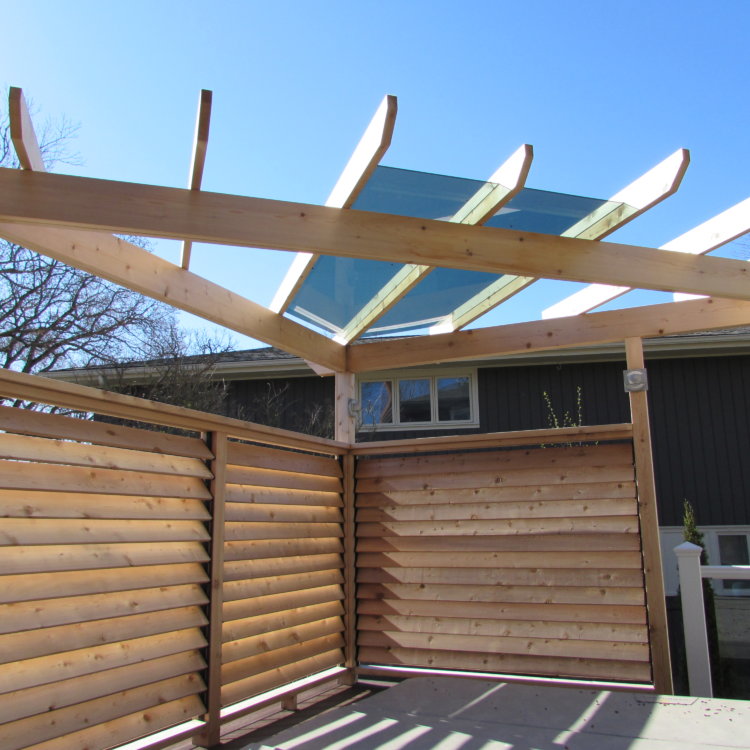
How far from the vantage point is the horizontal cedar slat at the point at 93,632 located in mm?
2680

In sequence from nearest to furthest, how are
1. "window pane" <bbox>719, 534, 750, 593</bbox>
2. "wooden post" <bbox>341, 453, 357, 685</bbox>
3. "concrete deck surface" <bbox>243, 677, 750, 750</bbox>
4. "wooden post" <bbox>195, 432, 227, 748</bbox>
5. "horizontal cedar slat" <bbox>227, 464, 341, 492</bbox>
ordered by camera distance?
"concrete deck surface" <bbox>243, 677, 750, 750</bbox>, "wooden post" <bbox>195, 432, 227, 748</bbox>, "horizontal cedar slat" <bbox>227, 464, 341, 492</bbox>, "wooden post" <bbox>341, 453, 357, 685</bbox>, "window pane" <bbox>719, 534, 750, 593</bbox>

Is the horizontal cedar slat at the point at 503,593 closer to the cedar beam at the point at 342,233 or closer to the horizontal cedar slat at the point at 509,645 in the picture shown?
the horizontal cedar slat at the point at 509,645

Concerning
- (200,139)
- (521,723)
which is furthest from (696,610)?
(200,139)

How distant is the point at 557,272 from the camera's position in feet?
11.1

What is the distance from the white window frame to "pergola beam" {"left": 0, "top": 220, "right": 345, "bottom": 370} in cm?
459

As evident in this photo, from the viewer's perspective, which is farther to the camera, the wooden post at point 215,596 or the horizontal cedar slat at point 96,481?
the wooden post at point 215,596

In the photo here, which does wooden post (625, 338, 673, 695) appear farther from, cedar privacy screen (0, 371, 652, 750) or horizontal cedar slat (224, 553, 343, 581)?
horizontal cedar slat (224, 553, 343, 581)

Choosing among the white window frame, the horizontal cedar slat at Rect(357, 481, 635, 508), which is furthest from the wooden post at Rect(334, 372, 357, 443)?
the white window frame

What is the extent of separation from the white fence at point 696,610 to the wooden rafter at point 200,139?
3.75 meters

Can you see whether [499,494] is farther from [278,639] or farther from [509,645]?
[278,639]

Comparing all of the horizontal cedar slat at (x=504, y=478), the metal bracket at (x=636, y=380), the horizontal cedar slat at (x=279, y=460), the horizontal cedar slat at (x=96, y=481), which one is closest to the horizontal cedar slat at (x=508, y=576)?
the horizontal cedar slat at (x=504, y=478)

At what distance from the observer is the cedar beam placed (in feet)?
8.87

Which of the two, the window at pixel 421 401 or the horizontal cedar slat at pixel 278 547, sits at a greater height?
the window at pixel 421 401

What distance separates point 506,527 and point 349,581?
1.24m
